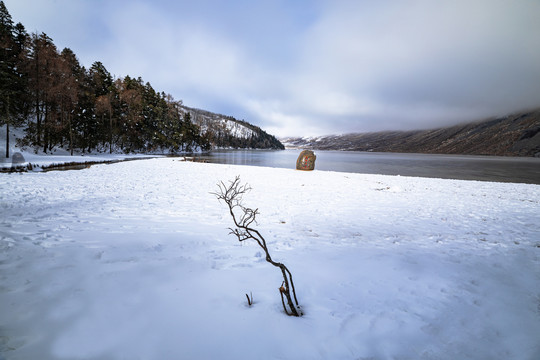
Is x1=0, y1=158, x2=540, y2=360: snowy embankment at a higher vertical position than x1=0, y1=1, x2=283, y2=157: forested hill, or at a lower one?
lower

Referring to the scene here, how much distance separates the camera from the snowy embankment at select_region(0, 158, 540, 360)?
217 centimetres

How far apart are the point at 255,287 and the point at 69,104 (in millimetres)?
41629

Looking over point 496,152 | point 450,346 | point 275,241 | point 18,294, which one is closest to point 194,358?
point 18,294

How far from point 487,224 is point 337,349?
7.80 meters

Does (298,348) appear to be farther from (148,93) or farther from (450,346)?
(148,93)

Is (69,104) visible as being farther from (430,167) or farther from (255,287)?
(430,167)

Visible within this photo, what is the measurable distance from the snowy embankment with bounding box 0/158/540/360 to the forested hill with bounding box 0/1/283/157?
27.9 m

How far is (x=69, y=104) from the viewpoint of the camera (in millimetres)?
30172

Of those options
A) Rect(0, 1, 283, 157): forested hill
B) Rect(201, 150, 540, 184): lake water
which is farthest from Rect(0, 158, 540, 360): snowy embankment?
Rect(0, 1, 283, 157): forested hill

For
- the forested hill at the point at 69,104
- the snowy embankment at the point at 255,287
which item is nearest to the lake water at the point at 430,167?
the forested hill at the point at 69,104

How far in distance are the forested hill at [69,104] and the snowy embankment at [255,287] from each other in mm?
27909

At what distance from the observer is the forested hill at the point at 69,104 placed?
26406 mm

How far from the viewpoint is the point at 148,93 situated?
55.1m

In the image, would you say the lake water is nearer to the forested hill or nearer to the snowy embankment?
the forested hill
